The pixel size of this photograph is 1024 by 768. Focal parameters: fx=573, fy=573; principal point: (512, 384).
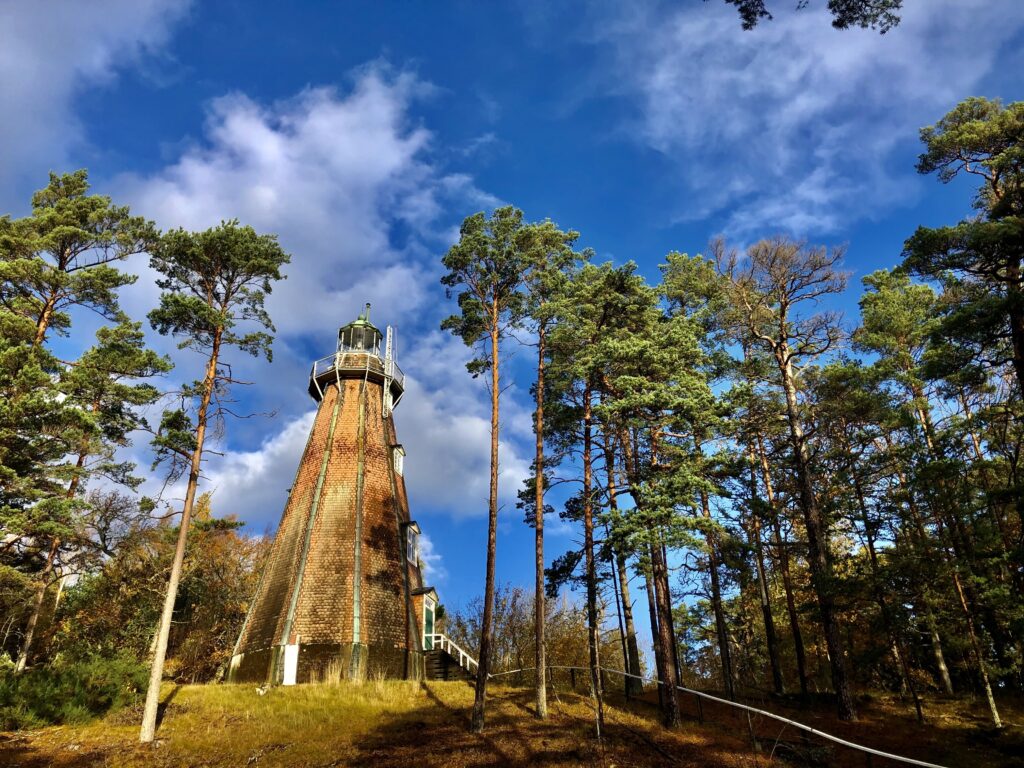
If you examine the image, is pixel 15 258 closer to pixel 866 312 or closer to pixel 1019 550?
pixel 1019 550

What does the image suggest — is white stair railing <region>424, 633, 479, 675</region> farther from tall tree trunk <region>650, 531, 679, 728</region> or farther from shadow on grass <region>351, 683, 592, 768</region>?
tall tree trunk <region>650, 531, 679, 728</region>

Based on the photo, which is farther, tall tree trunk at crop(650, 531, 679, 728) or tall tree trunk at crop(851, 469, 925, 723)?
tall tree trunk at crop(851, 469, 925, 723)

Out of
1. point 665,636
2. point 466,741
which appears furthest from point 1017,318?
point 466,741

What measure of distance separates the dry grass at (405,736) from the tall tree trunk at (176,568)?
1.87ft

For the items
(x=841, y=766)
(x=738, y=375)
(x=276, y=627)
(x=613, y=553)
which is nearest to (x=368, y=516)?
(x=276, y=627)

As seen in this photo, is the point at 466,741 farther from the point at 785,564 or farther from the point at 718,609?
the point at 785,564

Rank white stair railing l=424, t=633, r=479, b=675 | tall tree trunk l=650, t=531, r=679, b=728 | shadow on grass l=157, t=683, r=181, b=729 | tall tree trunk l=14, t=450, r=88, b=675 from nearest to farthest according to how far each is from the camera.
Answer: shadow on grass l=157, t=683, r=181, b=729 → tall tree trunk l=650, t=531, r=679, b=728 → tall tree trunk l=14, t=450, r=88, b=675 → white stair railing l=424, t=633, r=479, b=675

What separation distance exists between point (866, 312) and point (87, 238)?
2713cm

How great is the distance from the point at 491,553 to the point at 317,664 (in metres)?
8.06

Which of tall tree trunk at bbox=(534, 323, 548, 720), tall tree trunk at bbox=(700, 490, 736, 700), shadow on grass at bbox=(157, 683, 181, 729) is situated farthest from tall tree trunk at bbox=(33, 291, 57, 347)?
tall tree trunk at bbox=(700, 490, 736, 700)

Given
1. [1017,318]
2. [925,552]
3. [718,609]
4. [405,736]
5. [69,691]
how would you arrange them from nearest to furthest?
[1017,318]
[405,736]
[69,691]
[925,552]
[718,609]

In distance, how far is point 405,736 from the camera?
12625 millimetres

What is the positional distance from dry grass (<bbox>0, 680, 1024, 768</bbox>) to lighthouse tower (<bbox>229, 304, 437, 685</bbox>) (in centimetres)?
160

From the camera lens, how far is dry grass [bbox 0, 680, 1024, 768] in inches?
427
